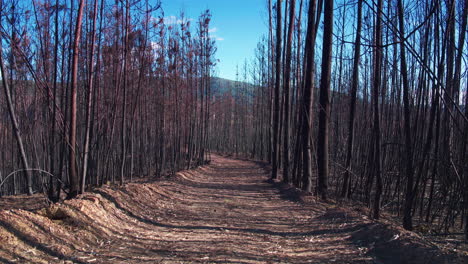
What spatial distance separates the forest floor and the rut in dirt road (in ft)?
0.04

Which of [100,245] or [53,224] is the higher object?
[53,224]

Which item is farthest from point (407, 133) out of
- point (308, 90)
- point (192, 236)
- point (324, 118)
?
point (308, 90)

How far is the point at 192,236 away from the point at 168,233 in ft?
1.53

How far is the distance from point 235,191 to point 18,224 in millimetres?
8075

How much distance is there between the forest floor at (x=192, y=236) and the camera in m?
4.20

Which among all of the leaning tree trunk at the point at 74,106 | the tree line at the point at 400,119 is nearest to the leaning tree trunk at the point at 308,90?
the tree line at the point at 400,119

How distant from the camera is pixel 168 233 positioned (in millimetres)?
5754

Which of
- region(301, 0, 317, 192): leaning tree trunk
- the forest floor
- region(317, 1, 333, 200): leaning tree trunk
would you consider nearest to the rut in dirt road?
the forest floor

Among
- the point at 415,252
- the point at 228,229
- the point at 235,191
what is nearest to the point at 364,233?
the point at 415,252

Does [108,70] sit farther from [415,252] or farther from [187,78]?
[415,252]

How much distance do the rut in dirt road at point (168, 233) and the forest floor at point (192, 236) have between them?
0.01 metres

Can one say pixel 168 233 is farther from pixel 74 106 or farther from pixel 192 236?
pixel 74 106

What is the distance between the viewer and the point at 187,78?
72.2 ft

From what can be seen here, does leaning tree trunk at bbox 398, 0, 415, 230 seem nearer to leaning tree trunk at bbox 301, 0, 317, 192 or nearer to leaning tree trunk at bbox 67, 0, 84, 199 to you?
leaning tree trunk at bbox 301, 0, 317, 192
